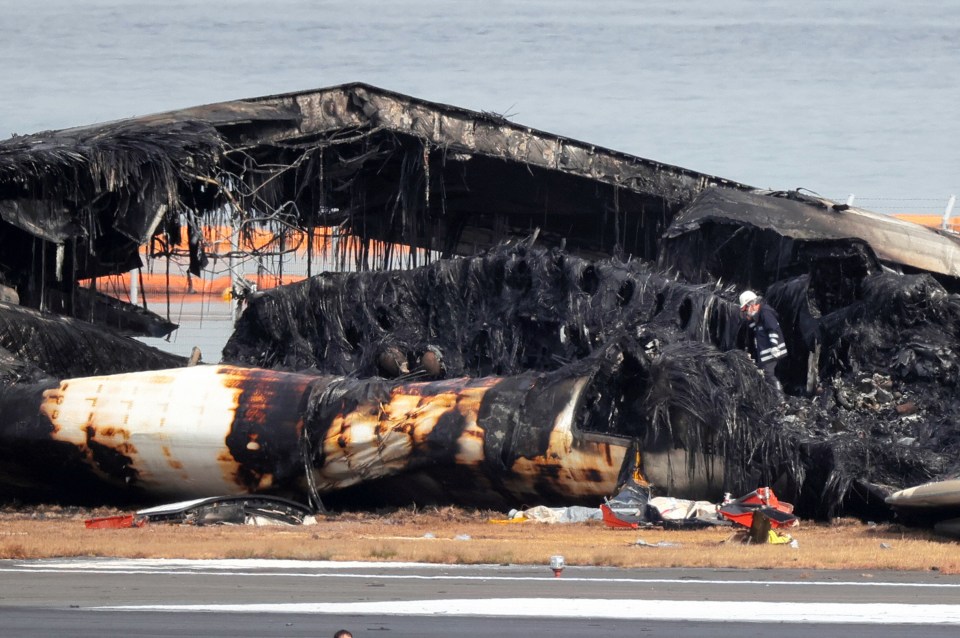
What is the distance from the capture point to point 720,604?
10328 millimetres

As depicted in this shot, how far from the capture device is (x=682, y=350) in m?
17.3

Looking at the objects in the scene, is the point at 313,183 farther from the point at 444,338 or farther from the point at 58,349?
the point at 58,349

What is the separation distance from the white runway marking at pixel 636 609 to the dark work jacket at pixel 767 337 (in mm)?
8102

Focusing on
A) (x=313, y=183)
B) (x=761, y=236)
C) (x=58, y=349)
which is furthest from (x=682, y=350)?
(x=313, y=183)

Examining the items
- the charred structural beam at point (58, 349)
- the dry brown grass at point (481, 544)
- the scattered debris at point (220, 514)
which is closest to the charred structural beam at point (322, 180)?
the charred structural beam at point (58, 349)

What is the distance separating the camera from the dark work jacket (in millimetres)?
18250

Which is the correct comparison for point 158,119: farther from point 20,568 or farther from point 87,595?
point 87,595

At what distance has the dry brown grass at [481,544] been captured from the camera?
12.9 meters

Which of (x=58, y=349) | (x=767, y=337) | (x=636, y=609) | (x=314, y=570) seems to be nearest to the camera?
(x=636, y=609)

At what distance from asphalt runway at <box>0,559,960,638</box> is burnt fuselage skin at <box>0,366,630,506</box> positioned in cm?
453

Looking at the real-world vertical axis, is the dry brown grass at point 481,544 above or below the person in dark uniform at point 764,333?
below

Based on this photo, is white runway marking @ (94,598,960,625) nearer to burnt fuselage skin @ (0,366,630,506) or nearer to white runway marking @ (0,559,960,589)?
white runway marking @ (0,559,960,589)

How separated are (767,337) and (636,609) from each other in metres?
8.90

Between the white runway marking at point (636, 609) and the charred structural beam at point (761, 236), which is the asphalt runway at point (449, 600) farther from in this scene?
the charred structural beam at point (761, 236)
